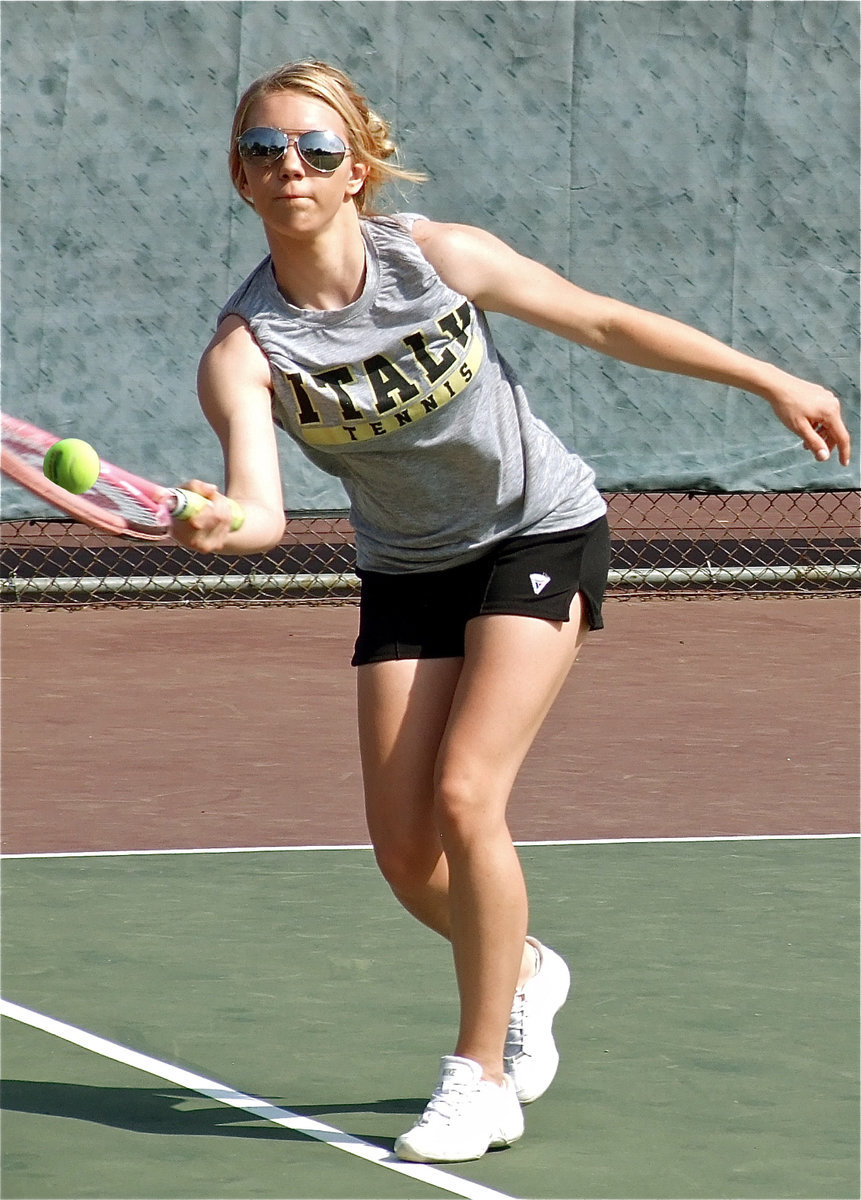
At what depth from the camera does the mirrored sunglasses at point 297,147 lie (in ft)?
11.0

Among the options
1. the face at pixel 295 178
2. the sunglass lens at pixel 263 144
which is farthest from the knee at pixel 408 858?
the sunglass lens at pixel 263 144

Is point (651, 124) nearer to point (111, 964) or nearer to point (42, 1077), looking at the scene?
point (111, 964)

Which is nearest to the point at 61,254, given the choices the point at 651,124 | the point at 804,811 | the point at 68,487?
the point at 651,124

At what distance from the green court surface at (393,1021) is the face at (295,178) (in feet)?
4.99

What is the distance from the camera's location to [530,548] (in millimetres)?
3549

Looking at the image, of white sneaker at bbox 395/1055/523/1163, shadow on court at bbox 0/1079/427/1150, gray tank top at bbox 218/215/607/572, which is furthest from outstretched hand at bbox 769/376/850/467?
shadow on court at bbox 0/1079/427/1150

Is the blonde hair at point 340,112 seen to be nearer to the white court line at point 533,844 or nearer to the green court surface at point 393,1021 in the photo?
the green court surface at point 393,1021

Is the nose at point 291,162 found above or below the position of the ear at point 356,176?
above

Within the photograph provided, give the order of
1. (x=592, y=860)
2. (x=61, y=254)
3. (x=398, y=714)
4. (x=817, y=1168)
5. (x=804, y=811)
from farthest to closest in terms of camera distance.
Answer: (x=61, y=254), (x=804, y=811), (x=592, y=860), (x=398, y=714), (x=817, y=1168)

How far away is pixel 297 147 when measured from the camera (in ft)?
11.0

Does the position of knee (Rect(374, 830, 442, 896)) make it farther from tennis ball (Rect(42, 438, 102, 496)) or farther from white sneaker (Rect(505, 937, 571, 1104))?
tennis ball (Rect(42, 438, 102, 496))

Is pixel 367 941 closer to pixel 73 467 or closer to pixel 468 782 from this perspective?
pixel 468 782

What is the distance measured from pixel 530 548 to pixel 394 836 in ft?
1.84

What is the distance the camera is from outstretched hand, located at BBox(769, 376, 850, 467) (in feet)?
11.2
